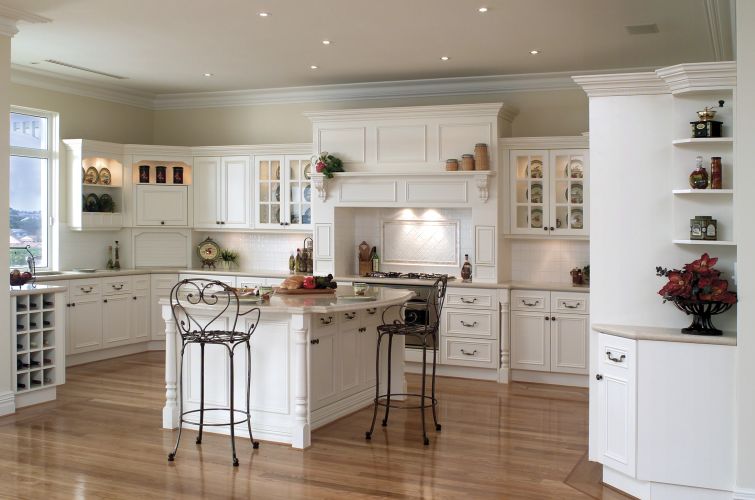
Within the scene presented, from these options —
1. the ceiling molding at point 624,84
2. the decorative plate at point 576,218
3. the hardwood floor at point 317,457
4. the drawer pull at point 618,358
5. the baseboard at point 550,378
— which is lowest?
the hardwood floor at point 317,457

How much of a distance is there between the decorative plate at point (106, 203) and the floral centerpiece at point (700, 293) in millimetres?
6644

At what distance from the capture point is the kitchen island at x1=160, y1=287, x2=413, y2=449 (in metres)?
5.35

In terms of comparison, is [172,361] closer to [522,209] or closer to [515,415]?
[515,415]

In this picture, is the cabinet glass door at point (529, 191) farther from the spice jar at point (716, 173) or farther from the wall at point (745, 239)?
the wall at point (745, 239)

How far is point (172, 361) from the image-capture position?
19.0ft

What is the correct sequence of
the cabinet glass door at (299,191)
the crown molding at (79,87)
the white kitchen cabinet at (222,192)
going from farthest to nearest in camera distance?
the white kitchen cabinet at (222,192) → the cabinet glass door at (299,191) → the crown molding at (79,87)

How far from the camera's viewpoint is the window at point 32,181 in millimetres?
8305

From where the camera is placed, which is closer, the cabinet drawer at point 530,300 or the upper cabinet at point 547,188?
the cabinet drawer at point 530,300

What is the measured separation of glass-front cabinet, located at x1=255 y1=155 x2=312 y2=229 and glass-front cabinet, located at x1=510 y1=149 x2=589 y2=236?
2386mm

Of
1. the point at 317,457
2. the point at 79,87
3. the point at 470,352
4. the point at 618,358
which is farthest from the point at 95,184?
the point at 618,358

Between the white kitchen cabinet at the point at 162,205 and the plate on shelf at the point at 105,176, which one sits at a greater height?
the plate on shelf at the point at 105,176

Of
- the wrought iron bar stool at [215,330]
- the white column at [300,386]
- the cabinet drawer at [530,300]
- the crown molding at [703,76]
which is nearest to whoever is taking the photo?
the crown molding at [703,76]

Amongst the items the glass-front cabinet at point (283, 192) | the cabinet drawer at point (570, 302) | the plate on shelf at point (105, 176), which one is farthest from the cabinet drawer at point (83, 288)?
the cabinet drawer at point (570, 302)

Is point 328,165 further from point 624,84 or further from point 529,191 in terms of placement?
point 624,84
